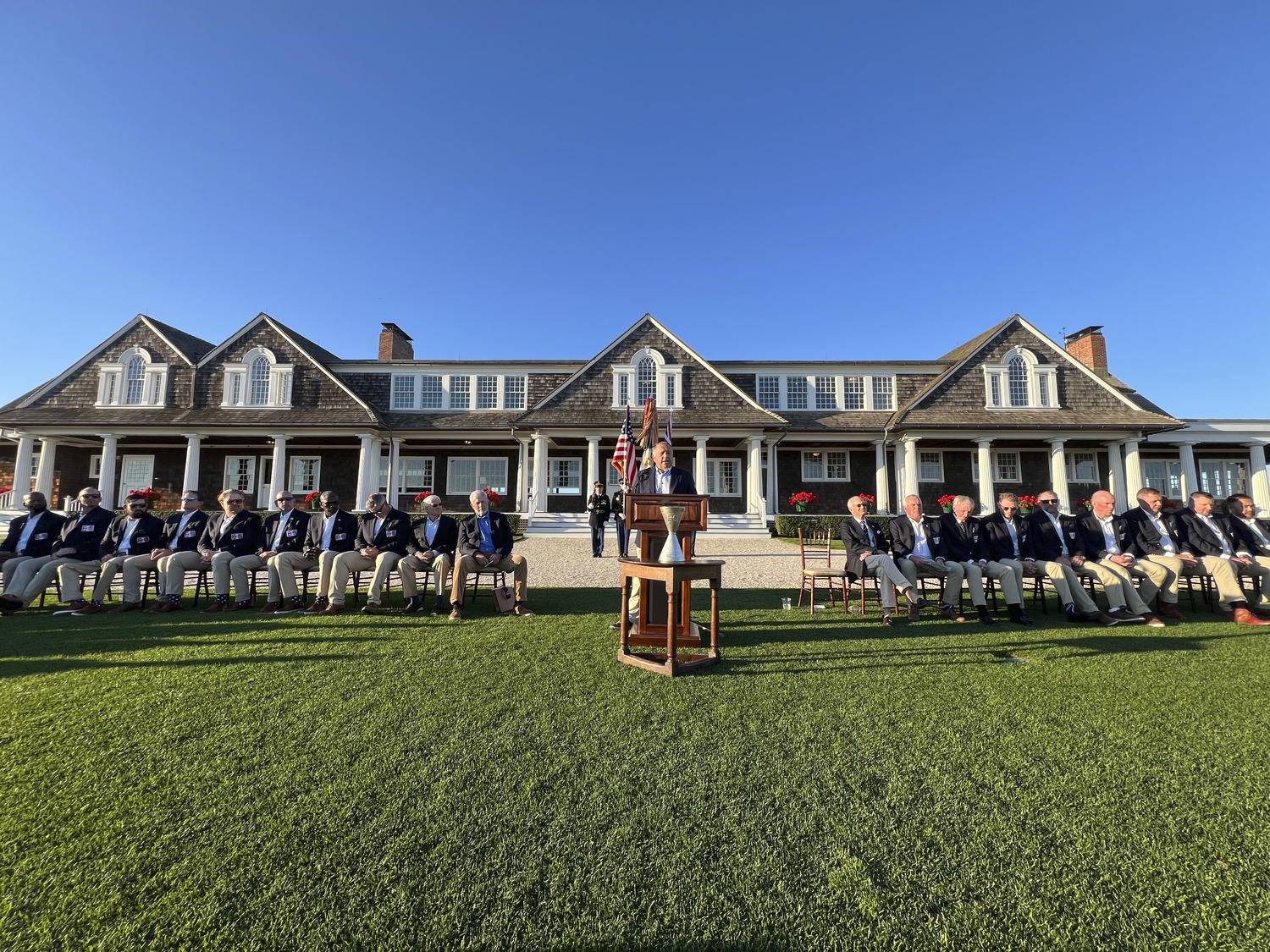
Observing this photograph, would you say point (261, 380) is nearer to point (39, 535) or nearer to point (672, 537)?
point (39, 535)

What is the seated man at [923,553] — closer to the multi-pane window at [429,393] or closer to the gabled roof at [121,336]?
the multi-pane window at [429,393]

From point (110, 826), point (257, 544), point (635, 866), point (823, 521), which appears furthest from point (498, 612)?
point (823, 521)

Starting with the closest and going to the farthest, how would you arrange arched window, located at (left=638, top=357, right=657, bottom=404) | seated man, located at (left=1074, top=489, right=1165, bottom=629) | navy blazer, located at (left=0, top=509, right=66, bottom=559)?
seated man, located at (left=1074, top=489, right=1165, bottom=629) < navy blazer, located at (left=0, top=509, right=66, bottom=559) < arched window, located at (left=638, top=357, right=657, bottom=404)

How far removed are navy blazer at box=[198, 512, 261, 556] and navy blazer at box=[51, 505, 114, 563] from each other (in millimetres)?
1251

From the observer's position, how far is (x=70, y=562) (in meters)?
7.12

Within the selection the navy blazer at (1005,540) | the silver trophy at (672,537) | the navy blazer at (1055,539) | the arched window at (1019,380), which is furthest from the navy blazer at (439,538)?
the arched window at (1019,380)

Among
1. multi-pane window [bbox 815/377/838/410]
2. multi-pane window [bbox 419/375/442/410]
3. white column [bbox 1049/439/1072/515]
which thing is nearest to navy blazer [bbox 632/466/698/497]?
multi-pane window [bbox 815/377/838/410]

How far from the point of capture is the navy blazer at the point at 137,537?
7.53 metres

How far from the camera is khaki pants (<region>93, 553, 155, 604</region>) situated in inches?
275

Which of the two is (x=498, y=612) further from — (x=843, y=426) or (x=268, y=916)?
(x=843, y=426)

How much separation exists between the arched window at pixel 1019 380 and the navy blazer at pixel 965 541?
Answer: 17952mm

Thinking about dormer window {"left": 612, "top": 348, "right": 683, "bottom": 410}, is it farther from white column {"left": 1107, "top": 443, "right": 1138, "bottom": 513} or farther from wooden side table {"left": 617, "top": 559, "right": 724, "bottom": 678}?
wooden side table {"left": 617, "top": 559, "right": 724, "bottom": 678}

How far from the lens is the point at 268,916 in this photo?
192cm

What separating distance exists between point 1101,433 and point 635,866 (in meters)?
24.1
